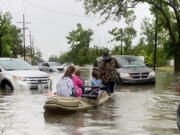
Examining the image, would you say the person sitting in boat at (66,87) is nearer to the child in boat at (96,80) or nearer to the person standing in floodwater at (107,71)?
the child in boat at (96,80)

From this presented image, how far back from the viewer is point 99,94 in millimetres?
13938

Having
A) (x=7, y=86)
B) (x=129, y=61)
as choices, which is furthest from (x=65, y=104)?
(x=129, y=61)

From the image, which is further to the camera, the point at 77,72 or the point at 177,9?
the point at 177,9

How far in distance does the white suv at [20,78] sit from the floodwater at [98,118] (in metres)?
3.23

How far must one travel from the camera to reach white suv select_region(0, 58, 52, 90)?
19.1 m

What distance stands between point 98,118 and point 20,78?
27.8ft

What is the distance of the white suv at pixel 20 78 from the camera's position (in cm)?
1911

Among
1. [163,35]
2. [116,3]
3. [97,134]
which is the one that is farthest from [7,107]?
[163,35]

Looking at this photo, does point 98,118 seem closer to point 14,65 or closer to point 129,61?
point 14,65

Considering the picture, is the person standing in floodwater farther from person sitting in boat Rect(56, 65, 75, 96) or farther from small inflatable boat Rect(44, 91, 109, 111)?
person sitting in boat Rect(56, 65, 75, 96)

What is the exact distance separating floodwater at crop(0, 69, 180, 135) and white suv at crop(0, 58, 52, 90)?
3227 mm

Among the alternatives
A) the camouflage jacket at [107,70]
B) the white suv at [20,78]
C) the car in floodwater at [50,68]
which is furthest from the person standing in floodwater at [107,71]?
the car in floodwater at [50,68]

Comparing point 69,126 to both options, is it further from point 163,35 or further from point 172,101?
point 163,35

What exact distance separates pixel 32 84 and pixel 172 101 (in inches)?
249
